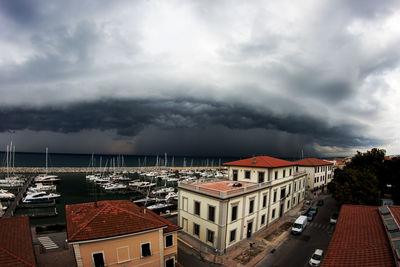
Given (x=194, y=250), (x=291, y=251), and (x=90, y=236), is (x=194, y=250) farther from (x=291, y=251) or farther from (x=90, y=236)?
(x=90, y=236)

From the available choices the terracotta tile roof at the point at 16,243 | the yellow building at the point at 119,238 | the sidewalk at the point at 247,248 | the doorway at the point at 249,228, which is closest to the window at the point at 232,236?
the sidewalk at the point at 247,248

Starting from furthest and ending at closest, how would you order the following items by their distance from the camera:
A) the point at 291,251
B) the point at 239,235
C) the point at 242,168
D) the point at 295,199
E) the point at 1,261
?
the point at 295,199 < the point at 242,168 < the point at 239,235 < the point at 291,251 < the point at 1,261

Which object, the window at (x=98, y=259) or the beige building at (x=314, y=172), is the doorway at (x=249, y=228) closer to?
the window at (x=98, y=259)

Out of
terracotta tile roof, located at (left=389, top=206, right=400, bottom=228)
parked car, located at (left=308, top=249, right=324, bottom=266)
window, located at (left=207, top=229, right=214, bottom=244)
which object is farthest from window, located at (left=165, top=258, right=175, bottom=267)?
terracotta tile roof, located at (left=389, top=206, right=400, bottom=228)

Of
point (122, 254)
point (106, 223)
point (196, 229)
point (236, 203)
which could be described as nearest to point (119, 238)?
point (122, 254)

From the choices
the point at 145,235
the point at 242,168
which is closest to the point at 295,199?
the point at 242,168

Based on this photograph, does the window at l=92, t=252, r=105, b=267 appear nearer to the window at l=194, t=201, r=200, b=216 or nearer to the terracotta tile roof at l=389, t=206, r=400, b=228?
the window at l=194, t=201, r=200, b=216

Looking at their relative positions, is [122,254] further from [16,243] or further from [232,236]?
[232,236]
